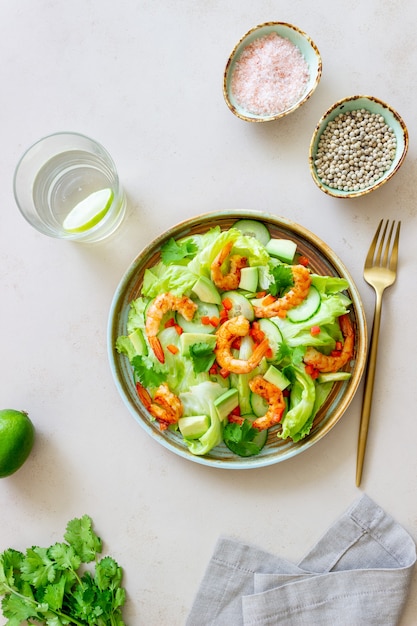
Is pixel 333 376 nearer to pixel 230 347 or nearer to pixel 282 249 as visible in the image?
pixel 230 347

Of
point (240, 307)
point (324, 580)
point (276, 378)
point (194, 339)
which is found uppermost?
point (240, 307)

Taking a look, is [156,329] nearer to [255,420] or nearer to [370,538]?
[255,420]

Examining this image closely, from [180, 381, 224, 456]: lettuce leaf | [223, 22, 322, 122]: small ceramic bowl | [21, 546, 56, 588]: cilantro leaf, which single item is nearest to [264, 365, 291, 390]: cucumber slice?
[180, 381, 224, 456]: lettuce leaf

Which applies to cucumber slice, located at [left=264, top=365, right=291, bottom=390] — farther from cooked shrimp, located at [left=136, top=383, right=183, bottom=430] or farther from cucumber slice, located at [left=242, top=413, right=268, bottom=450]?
cooked shrimp, located at [left=136, top=383, right=183, bottom=430]

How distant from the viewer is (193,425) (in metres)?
2.58

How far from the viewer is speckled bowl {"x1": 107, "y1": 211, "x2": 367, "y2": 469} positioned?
2.61 meters

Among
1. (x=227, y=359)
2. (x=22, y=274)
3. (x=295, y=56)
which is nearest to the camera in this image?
(x=227, y=359)

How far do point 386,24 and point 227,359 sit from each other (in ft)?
5.45

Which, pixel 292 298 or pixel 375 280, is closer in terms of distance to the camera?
pixel 292 298

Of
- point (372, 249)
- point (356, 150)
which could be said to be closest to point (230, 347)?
point (372, 249)

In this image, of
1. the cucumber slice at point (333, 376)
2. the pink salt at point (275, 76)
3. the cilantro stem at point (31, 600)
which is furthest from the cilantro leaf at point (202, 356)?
the cilantro stem at point (31, 600)

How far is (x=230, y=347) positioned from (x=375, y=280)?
0.71m

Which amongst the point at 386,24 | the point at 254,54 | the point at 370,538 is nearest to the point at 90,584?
the point at 370,538

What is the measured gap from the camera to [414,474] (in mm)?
2729
